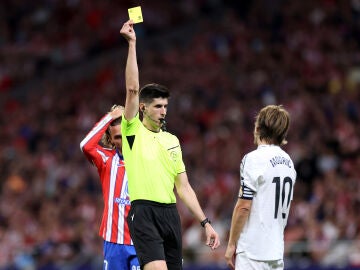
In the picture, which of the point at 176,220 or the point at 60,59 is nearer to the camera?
the point at 176,220

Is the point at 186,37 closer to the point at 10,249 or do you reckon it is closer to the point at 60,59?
the point at 60,59

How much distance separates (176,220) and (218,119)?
10.4 m

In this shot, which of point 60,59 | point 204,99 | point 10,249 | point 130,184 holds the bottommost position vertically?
point 10,249

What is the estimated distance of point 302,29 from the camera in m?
19.9

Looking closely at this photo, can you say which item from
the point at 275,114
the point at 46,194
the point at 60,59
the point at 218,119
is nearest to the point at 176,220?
the point at 275,114

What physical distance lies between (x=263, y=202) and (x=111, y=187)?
209 cm

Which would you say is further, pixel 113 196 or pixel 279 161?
pixel 113 196

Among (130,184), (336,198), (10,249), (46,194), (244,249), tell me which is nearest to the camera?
(244,249)

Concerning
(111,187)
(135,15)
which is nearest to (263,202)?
(135,15)

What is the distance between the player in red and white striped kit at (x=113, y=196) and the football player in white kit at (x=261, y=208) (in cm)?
166

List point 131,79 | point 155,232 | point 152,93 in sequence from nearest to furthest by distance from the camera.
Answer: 1. point 131,79
2. point 155,232
3. point 152,93

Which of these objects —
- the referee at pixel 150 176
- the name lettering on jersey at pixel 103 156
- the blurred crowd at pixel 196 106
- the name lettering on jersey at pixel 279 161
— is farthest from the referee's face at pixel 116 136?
the blurred crowd at pixel 196 106

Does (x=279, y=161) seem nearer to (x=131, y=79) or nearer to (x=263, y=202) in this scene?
(x=263, y=202)

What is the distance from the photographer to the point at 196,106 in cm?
1984
